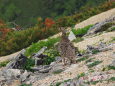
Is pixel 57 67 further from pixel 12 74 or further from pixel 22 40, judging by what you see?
pixel 22 40

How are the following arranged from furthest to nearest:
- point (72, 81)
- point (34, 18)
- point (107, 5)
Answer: point (34, 18) → point (107, 5) → point (72, 81)

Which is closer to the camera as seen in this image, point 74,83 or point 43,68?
point 74,83

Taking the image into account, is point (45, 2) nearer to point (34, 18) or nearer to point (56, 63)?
point (34, 18)

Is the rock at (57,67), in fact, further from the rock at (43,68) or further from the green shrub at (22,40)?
the green shrub at (22,40)

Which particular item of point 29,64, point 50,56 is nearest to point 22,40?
point 50,56

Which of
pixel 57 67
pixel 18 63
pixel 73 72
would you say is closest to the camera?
pixel 73 72

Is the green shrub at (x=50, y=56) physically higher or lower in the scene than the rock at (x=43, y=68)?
higher

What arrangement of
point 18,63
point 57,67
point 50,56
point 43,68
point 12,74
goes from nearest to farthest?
1. point 57,67
2. point 12,74
3. point 43,68
4. point 18,63
5. point 50,56

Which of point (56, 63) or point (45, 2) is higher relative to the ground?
point (45, 2)

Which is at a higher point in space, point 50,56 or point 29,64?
point 50,56

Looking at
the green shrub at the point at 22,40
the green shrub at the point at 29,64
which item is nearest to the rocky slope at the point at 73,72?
the green shrub at the point at 29,64

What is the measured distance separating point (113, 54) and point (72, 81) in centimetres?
302

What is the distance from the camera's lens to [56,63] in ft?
69.9

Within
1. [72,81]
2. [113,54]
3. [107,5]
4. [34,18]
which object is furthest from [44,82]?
[34,18]
